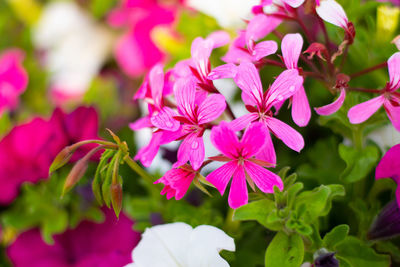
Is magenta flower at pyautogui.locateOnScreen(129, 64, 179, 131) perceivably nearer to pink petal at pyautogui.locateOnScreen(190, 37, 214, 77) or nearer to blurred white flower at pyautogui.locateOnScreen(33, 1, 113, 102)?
pink petal at pyautogui.locateOnScreen(190, 37, 214, 77)

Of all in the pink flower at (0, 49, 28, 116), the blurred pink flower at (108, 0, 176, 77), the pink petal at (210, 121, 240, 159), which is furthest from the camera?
the blurred pink flower at (108, 0, 176, 77)

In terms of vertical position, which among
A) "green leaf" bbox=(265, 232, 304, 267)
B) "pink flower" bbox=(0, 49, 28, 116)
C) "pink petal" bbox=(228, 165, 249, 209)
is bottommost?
"pink flower" bbox=(0, 49, 28, 116)

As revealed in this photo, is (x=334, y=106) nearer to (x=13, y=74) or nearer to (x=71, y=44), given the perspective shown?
(x=13, y=74)

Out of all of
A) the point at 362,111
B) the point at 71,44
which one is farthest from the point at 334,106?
the point at 71,44

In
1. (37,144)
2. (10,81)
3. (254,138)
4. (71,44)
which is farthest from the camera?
(71,44)

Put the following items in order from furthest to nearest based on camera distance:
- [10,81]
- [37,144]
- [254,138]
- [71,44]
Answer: [71,44], [10,81], [37,144], [254,138]

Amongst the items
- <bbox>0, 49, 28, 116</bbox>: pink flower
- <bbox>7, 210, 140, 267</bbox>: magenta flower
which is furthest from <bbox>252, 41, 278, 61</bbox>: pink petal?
<bbox>0, 49, 28, 116</bbox>: pink flower

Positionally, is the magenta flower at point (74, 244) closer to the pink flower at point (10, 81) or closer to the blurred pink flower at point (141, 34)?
the pink flower at point (10, 81)
